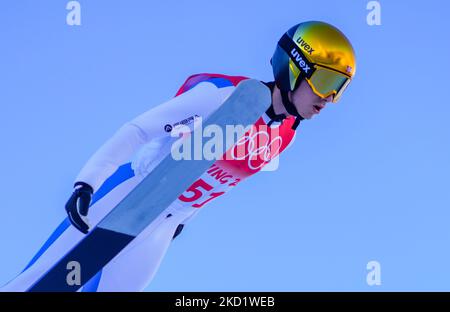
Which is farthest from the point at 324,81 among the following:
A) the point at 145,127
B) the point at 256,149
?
the point at 145,127

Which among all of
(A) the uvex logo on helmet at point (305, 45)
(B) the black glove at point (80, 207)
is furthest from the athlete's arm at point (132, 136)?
(A) the uvex logo on helmet at point (305, 45)

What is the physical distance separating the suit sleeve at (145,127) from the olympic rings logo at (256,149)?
0.20m

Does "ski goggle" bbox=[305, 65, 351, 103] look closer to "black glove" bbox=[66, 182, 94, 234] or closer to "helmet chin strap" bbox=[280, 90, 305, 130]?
"helmet chin strap" bbox=[280, 90, 305, 130]

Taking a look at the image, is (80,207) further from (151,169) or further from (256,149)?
(256,149)

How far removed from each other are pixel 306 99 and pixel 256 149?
0.23 m

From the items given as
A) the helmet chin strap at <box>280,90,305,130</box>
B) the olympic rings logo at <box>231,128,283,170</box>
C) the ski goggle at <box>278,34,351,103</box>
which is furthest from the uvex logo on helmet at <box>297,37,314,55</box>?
the olympic rings logo at <box>231,128,283,170</box>

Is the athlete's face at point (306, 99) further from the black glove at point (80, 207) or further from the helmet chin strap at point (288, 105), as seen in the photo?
the black glove at point (80, 207)

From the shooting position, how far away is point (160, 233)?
340cm

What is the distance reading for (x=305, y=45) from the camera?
334 centimetres
